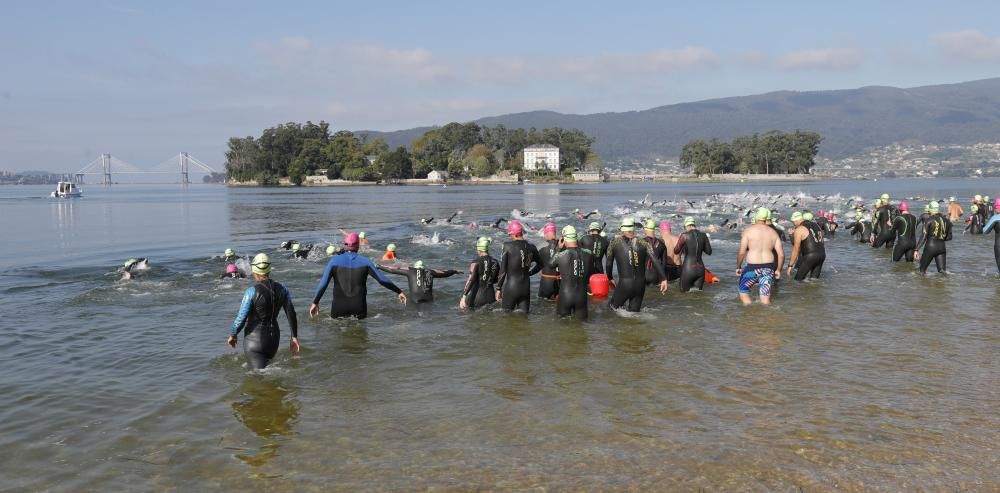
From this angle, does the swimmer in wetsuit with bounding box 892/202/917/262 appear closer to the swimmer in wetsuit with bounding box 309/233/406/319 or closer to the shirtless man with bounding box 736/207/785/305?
the shirtless man with bounding box 736/207/785/305

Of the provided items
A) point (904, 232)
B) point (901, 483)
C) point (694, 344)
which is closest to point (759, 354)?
point (694, 344)

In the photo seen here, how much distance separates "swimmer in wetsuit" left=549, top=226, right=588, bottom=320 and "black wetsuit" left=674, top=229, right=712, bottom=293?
12.2ft

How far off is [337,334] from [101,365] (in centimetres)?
328

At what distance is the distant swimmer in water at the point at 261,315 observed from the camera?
781 centimetres

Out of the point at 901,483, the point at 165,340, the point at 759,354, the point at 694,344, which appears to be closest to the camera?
the point at 901,483

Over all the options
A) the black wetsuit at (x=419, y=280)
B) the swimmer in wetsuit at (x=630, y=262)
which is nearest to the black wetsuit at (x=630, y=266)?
the swimmer in wetsuit at (x=630, y=262)

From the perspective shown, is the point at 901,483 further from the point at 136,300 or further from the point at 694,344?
the point at 136,300

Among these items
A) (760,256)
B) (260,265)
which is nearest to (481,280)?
(260,265)

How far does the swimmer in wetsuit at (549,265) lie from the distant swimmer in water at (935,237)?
9527mm

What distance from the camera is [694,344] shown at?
9.77 m

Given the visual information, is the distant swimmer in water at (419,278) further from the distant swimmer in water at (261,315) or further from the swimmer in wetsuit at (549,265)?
the distant swimmer in water at (261,315)

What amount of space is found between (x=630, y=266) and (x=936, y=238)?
9.24 meters

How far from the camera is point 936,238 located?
50.9 feet

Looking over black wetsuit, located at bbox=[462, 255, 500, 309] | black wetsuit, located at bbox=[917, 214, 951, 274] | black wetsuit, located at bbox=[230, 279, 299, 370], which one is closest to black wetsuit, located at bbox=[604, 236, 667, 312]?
black wetsuit, located at bbox=[462, 255, 500, 309]
